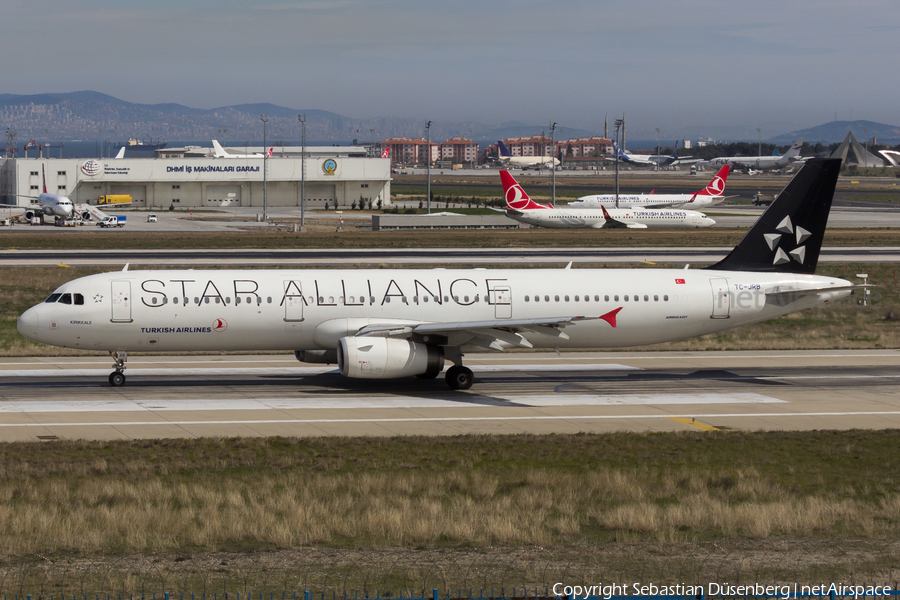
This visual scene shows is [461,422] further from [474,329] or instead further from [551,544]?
[551,544]

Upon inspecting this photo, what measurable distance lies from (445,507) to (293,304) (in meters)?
16.6

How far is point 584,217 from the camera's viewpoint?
11844 centimetres

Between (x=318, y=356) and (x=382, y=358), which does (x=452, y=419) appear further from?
(x=318, y=356)

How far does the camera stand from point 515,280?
39.0 m

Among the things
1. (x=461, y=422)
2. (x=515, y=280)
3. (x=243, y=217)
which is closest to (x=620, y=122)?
(x=243, y=217)

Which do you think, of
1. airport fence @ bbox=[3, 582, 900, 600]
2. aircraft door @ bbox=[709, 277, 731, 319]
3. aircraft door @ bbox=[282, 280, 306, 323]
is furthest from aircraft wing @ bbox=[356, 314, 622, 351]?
airport fence @ bbox=[3, 582, 900, 600]

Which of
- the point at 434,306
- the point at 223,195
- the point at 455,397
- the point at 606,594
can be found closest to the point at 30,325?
the point at 434,306

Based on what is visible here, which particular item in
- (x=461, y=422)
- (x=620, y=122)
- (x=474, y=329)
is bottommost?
(x=461, y=422)

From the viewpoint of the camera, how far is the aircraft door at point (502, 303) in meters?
38.4

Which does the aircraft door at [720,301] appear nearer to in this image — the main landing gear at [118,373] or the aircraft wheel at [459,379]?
the aircraft wheel at [459,379]

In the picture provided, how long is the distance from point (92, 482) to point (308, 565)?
8271 mm

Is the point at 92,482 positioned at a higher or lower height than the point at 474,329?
lower

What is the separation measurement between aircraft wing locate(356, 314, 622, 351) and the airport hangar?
124075 mm

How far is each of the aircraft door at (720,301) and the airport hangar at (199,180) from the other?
123 metres
